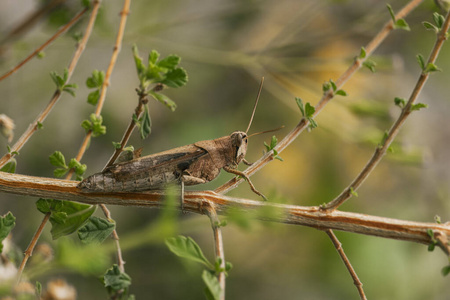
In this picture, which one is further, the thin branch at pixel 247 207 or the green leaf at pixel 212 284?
the thin branch at pixel 247 207

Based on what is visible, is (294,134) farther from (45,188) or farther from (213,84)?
(213,84)

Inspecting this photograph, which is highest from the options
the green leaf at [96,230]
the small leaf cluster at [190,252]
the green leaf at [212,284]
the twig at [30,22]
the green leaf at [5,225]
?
the twig at [30,22]

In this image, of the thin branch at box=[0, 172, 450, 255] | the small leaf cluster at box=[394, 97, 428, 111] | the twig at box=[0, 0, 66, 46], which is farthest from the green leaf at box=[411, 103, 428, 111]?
the twig at box=[0, 0, 66, 46]

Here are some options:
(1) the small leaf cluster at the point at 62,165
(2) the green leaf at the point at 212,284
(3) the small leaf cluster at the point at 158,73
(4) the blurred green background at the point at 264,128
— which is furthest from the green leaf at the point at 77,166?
→ (4) the blurred green background at the point at 264,128

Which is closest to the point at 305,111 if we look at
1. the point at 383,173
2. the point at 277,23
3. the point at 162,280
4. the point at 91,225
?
the point at 91,225

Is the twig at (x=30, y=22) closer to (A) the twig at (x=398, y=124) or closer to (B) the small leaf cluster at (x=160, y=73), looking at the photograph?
(B) the small leaf cluster at (x=160, y=73)

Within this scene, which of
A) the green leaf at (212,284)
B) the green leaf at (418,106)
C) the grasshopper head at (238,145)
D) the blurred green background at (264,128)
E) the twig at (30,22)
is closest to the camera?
the green leaf at (212,284)

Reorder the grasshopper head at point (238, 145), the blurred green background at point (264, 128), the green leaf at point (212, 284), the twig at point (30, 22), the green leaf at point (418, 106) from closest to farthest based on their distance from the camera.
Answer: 1. the green leaf at point (212, 284)
2. the green leaf at point (418, 106)
3. the grasshopper head at point (238, 145)
4. the twig at point (30, 22)
5. the blurred green background at point (264, 128)
